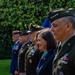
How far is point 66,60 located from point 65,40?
24 centimetres

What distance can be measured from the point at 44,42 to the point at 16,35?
5.00 metres

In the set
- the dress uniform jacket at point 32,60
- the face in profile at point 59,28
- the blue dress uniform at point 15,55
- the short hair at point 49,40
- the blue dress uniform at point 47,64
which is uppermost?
the face in profile at point 59,28

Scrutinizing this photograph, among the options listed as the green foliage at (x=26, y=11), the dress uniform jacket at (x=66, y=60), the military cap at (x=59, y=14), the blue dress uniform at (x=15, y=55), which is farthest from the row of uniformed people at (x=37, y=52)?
the green foliage at (x=26, y=11)

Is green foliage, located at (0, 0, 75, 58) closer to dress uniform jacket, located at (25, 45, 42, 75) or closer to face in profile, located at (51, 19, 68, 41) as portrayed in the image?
dress uniform jacket, located at (25, 45, 42, 75)

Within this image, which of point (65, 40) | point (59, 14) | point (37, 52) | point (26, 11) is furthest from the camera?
point (26, 11)

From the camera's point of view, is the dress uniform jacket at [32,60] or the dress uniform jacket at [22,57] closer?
the dress uniform jacket at [32,60]

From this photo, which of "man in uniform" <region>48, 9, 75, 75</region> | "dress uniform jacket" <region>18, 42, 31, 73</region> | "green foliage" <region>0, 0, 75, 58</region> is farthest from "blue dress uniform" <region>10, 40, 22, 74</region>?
"green foliage" <region>0, 0, 75, 58</region>

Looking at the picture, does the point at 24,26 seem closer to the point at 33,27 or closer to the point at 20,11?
the point at 20,11

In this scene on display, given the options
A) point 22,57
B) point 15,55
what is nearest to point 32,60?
point 22,57

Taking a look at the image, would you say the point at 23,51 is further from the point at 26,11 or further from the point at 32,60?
the point at 26,11

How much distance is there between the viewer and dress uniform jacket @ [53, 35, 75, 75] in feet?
12.9

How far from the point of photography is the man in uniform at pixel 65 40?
3.96 metres

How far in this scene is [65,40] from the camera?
13.5 feet

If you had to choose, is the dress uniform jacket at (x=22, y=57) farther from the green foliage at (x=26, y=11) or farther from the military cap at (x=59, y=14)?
the green foliage at (x=26, y=11)
